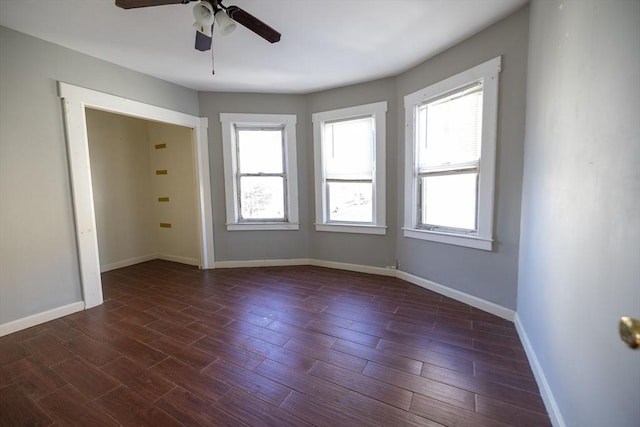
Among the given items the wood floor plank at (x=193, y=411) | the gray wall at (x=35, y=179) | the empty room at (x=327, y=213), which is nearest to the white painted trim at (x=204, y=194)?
the empty room at (x=327, y=213)

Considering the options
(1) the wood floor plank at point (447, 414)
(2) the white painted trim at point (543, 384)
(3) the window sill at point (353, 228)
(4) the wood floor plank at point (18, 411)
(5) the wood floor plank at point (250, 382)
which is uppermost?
(3) the window sill at point (353, 228)

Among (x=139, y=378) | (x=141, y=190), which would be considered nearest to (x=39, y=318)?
(x=139, y=378)

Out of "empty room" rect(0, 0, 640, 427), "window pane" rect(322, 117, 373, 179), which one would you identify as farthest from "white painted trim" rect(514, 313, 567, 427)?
"window pane" rect(322, 117, 373, 179)

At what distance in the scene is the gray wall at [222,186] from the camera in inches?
151

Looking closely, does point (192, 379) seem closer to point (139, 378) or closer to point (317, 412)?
point (139, 378)

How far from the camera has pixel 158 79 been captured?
3.33 metres

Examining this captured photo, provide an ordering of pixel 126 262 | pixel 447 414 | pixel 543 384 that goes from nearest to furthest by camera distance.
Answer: pixel 447 414 → pixel 543 384 → pixel 126 262

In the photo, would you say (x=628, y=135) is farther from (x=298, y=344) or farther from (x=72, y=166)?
(x=72, y=166)

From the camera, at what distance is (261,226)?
158 inches

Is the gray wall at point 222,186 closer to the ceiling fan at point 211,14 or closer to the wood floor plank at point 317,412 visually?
the ceiling fan at point 211,14

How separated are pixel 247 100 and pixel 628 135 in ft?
12.8

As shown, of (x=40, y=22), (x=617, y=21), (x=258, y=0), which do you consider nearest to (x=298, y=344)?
(x=617, y=21)

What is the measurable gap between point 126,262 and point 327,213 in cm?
342

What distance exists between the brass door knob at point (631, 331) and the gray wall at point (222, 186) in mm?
3552
